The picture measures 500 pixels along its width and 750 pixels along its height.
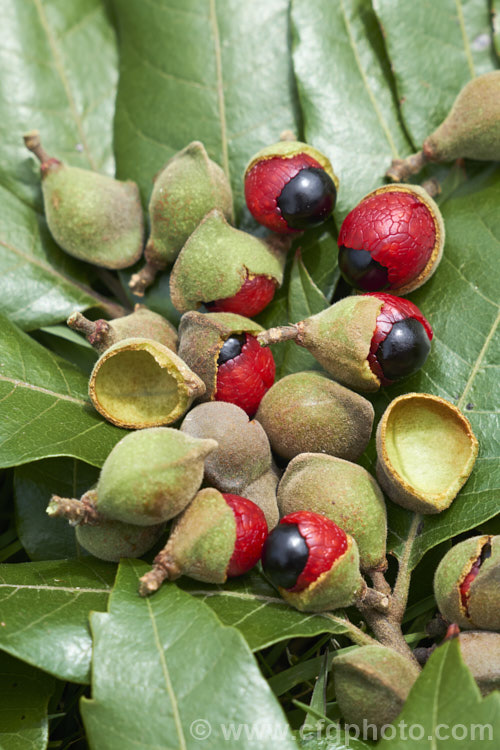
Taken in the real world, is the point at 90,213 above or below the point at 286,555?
above

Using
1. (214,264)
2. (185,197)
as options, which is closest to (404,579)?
(214,264)

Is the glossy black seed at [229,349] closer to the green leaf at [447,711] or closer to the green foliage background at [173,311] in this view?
the green foliage background at [173,311]

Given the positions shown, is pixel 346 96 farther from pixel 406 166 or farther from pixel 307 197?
pixel 307 197

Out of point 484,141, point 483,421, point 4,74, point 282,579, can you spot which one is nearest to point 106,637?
point 282,579

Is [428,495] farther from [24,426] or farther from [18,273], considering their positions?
[18,273]

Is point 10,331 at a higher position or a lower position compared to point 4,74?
lower

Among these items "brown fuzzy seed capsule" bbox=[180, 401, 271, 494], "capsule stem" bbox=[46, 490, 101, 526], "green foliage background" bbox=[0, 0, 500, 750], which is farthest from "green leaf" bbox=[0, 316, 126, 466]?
"brown fuzzy seed capsule" bbox=[180, 401, 271, 494]
